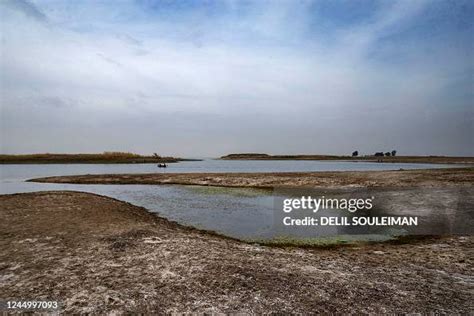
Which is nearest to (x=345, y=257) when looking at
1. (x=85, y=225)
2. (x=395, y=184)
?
(x=85, y=225)

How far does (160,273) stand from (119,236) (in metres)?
5.19

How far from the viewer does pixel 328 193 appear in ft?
95.7

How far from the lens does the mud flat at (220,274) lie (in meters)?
6.88

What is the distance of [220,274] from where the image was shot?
8.59m
